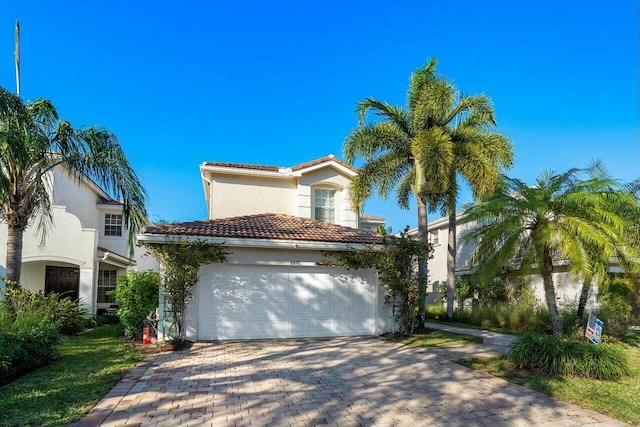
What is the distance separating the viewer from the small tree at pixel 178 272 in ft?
37.0

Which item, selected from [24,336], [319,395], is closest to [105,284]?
[24,336]

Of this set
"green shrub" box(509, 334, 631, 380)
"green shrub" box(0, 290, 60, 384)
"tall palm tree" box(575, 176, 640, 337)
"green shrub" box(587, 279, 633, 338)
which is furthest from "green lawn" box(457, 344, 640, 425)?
"green shrub" box(0, 290, 60, 384)

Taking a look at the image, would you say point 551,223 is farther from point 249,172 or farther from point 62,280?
point 62,280

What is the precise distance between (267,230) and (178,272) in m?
3.24

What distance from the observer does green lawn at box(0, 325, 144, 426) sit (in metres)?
5.37

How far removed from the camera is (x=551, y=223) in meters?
9.64

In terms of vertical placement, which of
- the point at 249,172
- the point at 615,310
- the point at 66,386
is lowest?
the point at 66,386

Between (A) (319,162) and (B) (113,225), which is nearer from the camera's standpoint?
(A) (319,162)

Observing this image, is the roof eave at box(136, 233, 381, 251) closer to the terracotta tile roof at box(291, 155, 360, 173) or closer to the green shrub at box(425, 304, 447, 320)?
the terracotta tile roof at box(291, 155, 360, 173)

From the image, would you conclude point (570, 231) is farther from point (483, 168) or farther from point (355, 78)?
point (355, 78)

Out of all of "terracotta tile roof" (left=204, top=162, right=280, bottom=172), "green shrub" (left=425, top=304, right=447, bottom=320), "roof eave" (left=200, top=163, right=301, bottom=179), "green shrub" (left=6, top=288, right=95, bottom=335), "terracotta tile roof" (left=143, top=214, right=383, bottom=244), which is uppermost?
"terracotta tile roof" (left=204, top=162, right=280, bottom=172)

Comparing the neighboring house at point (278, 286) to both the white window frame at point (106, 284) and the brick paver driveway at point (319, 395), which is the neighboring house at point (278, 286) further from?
the white window frame at point (106, 284)

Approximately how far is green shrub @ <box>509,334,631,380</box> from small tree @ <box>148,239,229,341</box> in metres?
8.57

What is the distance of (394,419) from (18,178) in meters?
11.6
